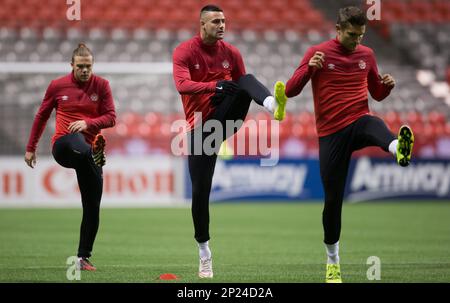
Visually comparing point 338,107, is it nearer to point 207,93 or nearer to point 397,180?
point 207,93

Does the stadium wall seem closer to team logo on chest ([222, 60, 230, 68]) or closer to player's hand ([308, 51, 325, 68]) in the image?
team logo on chest ([222, 60, 230, 68])

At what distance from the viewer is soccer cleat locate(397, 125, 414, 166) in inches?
301

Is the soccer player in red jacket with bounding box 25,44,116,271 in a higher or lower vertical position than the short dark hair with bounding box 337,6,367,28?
lower

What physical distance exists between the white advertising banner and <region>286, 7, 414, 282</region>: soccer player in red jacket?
1143 cm

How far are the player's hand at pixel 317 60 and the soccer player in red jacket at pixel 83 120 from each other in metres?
2.53

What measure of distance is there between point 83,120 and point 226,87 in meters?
1.84

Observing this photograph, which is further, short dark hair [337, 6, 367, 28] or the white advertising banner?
the white advertising banner

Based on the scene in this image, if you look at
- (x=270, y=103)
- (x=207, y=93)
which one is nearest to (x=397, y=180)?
(x=207, y=93)

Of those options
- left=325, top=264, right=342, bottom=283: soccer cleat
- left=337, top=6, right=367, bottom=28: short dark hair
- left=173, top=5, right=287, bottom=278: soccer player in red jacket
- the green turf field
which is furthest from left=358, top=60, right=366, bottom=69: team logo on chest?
the green turf field

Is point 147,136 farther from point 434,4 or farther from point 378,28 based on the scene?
point 434,4

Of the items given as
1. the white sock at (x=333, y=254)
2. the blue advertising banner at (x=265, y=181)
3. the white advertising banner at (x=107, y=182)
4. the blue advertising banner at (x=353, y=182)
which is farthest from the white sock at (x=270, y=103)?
the blue advertising banner at (x=353, y=182)

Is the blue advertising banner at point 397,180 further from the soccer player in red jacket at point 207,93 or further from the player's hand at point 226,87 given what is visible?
the player's hand at point 226,87
